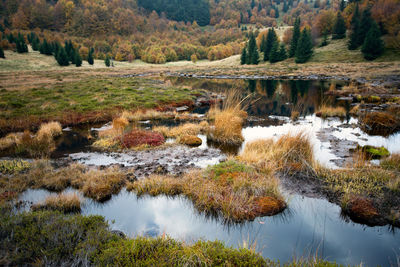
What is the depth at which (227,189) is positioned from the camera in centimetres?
709

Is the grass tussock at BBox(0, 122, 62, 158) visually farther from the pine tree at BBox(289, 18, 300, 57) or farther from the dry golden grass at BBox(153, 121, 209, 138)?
the pine tree at BBox(289, 18, 300, 57)

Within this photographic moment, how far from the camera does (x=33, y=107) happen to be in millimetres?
19578

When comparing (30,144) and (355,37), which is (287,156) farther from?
(355,37)

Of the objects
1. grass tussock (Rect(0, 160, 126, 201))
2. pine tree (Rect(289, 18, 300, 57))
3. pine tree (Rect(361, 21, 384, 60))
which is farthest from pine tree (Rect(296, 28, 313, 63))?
grass tussock (Rect(0, 160, 126, 201))

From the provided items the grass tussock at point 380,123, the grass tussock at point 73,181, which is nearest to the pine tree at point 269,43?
the grass tussock at point 380,123

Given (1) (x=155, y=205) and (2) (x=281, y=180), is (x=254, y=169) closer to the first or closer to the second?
(2) (x=281, y=180)

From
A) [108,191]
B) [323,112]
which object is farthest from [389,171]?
[323,112]

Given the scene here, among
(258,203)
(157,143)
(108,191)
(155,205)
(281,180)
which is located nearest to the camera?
(258,203)

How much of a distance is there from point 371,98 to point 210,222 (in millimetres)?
23970

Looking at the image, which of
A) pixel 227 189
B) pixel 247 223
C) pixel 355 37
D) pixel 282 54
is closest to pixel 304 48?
pixel 282 54

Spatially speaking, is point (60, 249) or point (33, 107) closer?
point (60, 249)

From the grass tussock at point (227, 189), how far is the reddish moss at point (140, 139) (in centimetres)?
433

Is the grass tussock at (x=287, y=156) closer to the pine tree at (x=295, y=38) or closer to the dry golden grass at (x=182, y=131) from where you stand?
the dry golden grass at (x=182, y=131)

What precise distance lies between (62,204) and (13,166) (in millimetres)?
4558
